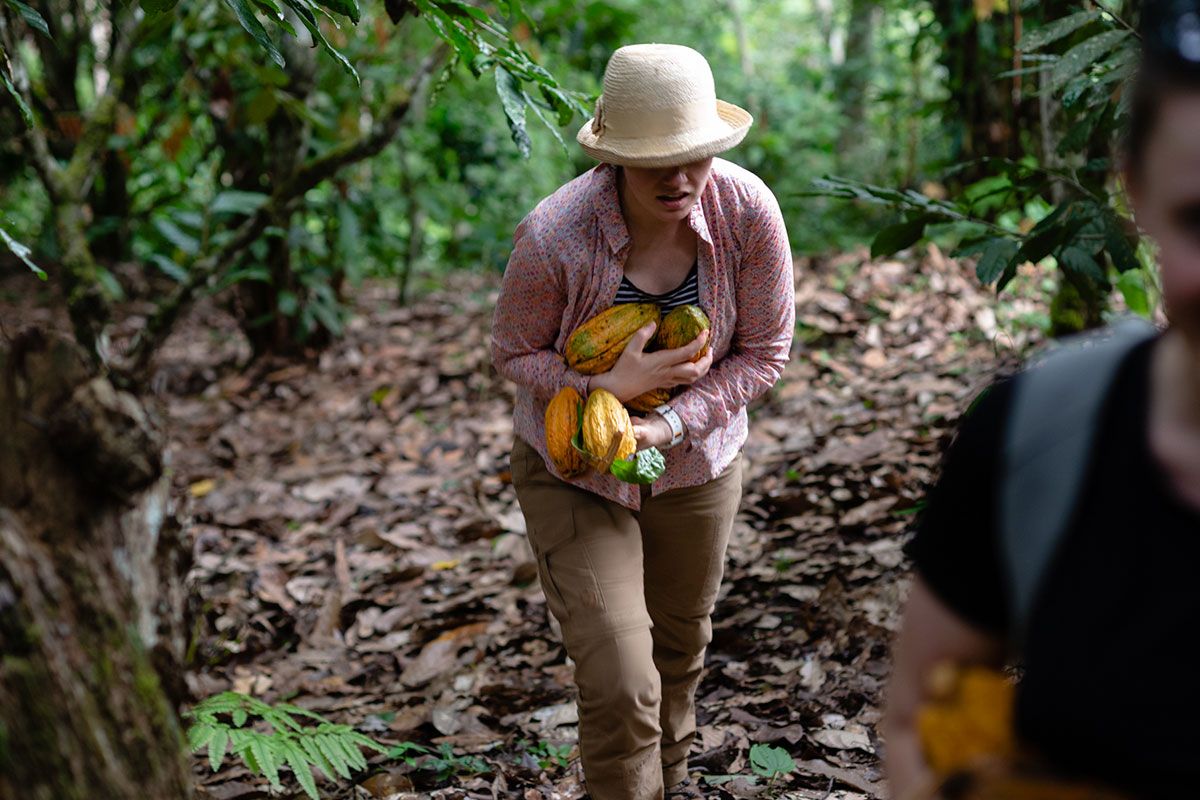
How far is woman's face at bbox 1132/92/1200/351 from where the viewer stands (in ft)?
3.35

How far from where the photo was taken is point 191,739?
2.78m

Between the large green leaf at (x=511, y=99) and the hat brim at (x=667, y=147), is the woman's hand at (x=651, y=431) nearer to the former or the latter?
the hat brim at (x=667, y=147)

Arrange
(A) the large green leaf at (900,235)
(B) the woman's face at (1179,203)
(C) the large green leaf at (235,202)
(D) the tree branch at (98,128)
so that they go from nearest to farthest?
1. (B) the woman's face at (1179,203)
2. (A) the large green leaf at (900,235)
3. (D) the tree branch at (98,128)
4. (C) the large green leaf at (235,202)

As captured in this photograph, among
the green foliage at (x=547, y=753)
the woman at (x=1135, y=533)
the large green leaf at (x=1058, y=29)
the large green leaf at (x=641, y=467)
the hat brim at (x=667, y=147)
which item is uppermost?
the large green leaf at (x=1058, y=29)

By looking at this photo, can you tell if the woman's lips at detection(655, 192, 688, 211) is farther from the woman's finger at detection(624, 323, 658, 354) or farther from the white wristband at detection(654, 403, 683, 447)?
the white wristband at detection(654, 403, 683, 447)

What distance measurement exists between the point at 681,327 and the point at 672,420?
22cm

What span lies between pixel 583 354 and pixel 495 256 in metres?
4.42

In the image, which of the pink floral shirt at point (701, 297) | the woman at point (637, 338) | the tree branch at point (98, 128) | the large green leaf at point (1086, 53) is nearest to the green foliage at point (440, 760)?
the woman at point (637, 338)

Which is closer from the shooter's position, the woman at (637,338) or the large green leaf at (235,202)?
the woman at (637,338)

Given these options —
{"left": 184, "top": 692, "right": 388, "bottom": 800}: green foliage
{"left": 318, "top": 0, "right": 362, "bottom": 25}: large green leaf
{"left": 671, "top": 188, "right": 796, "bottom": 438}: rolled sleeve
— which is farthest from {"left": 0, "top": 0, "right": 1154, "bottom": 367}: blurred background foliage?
{"left": 184, "top": 692, "right": 388, "bottom": 800}: green foliage

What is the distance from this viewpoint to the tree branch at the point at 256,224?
189 inches

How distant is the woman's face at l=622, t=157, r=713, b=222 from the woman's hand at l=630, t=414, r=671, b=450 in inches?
18.3

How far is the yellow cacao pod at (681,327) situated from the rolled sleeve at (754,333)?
13 centimetres

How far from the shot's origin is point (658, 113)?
247cm
